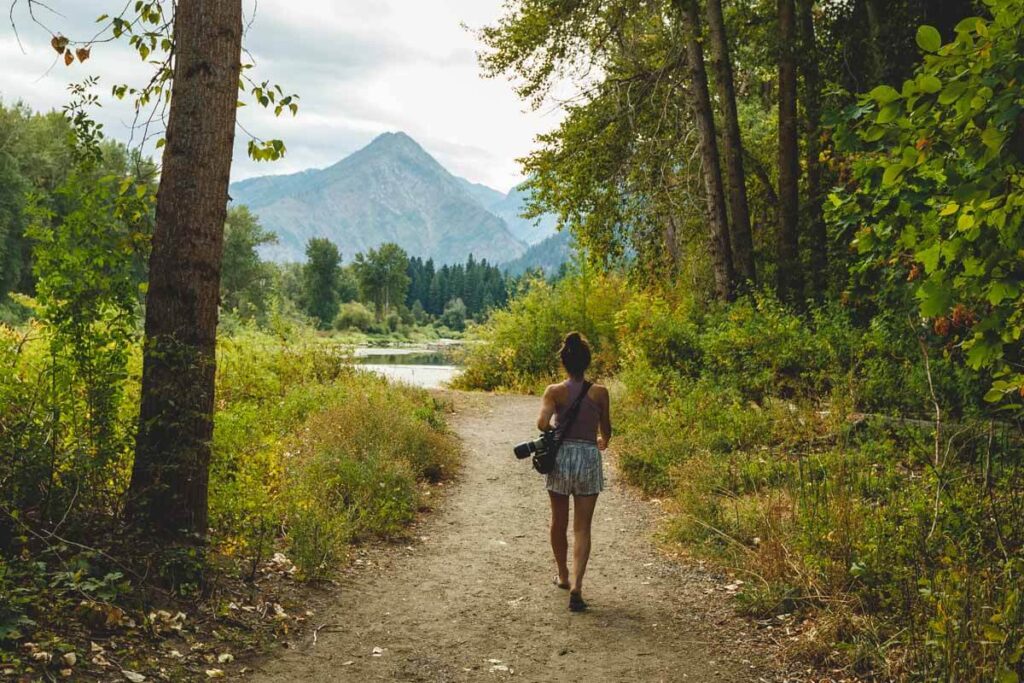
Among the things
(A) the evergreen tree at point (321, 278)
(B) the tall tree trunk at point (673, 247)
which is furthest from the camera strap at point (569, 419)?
(A) the evergreen tree at point (321, 278)

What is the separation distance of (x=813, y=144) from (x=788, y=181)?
947mm

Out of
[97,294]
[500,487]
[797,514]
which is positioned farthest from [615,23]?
[97,294]

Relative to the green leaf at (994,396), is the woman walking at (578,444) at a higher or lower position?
lower

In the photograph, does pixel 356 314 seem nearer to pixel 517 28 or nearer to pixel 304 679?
pixel 517 28

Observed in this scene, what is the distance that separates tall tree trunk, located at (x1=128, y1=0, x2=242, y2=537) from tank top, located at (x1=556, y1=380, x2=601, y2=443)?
100 inches

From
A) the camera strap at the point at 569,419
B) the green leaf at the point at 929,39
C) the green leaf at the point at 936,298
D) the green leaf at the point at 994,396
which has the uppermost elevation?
the green leaf at the point at 929,39

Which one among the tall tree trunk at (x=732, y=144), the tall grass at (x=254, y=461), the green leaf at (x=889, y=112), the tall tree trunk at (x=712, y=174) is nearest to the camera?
the green leaf at (x=889, y=112)

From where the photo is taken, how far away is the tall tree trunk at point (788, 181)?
1464cm

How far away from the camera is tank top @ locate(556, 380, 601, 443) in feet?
18.5

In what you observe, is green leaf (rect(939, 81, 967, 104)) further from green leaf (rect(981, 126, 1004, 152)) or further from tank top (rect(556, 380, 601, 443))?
tank top (rect(556, 380, 601, 443))

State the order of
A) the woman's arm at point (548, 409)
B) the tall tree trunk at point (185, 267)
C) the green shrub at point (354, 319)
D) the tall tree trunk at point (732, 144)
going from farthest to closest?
the green shrub at point (354, 319)
the tall tree trunk at point (732, 144)
the woman's arm at point (548, 409)
the tall tree trunk at point (185, 267)

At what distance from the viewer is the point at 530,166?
1722 centimetres

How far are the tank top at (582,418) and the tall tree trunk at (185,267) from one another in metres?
2.54

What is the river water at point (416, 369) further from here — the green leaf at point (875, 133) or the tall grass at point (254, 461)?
the green leaf at point (875, 133)
